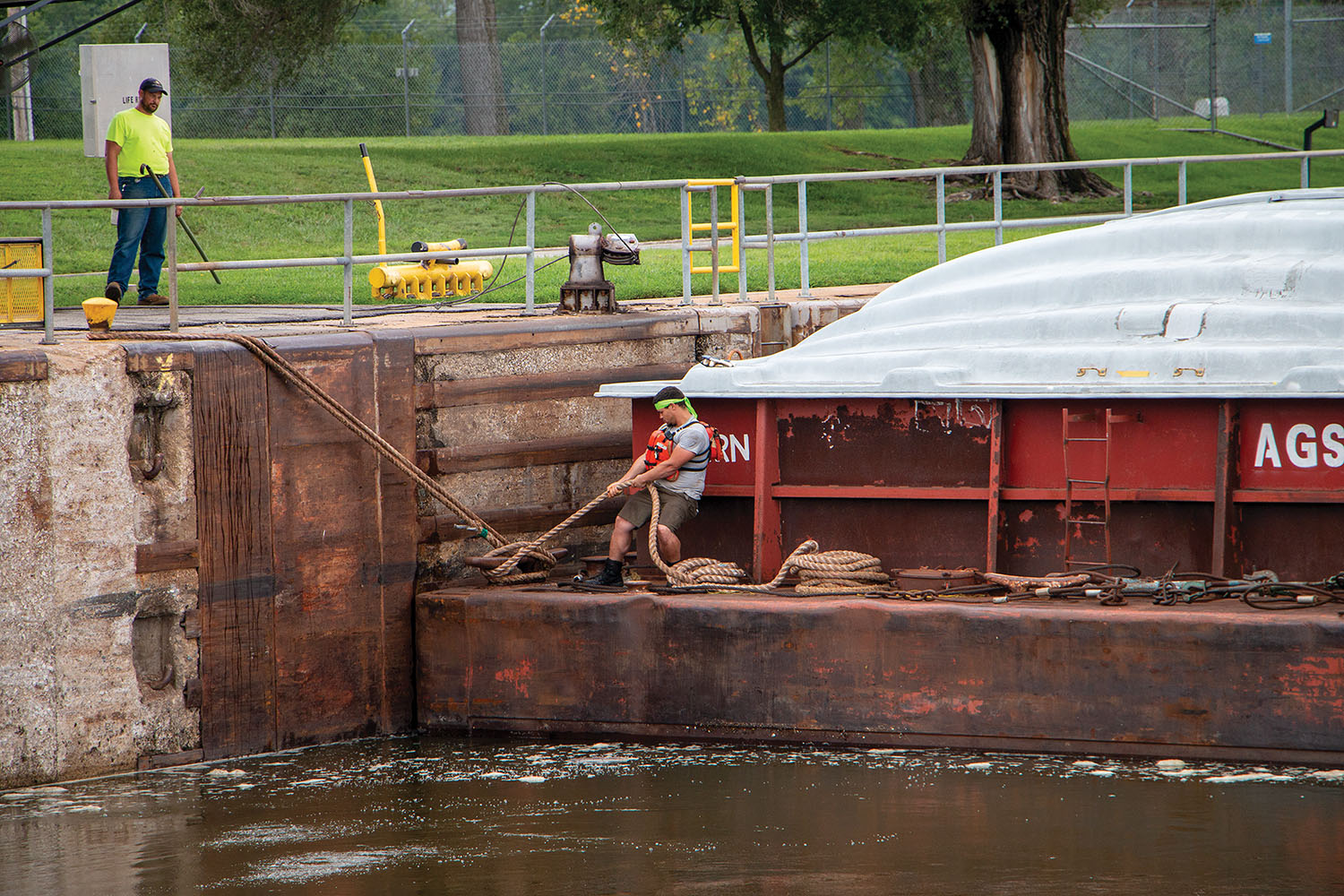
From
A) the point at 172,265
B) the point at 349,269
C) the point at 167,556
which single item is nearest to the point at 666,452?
the point at 349,269

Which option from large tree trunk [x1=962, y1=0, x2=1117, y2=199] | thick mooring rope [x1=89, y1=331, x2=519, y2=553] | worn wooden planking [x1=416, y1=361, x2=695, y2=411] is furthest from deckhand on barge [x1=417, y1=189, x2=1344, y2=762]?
large tree trunk [x1=962, y1=0, x2=1117, y2=199]

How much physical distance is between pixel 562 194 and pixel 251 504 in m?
16.7

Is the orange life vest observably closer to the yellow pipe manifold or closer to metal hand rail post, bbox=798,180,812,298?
metal hand rail post, bbox=798,180,812,298

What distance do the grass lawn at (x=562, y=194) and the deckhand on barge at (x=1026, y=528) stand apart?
4.24 meters

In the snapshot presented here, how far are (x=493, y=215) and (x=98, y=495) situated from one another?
560 inches

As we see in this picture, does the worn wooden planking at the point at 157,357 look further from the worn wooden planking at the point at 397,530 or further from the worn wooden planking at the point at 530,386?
the worn wooden planking at the point at 530,386

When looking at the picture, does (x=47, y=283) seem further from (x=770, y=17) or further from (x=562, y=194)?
(x=770, y=17)

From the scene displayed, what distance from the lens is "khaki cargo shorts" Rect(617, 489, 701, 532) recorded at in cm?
1062

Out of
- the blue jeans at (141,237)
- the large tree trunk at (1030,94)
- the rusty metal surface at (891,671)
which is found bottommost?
the rusty metal surface at (891,671)

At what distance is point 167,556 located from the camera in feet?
31.8

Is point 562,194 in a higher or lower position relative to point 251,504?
higher

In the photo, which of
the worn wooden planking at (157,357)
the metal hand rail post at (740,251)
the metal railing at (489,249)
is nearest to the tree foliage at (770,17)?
the metal railing at (489,249)

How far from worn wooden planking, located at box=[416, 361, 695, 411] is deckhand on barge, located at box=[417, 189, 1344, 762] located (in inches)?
21.0

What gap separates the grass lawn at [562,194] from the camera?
54.8 feet
